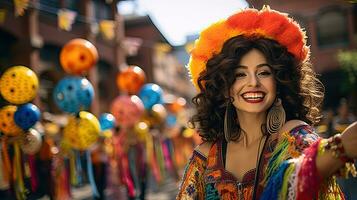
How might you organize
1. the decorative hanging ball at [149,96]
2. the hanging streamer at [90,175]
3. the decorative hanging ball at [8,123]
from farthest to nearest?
the decorative hanging ball at [149,96] → the hanging streamer at [90,175] → the decorative hanging ball at [8,123]

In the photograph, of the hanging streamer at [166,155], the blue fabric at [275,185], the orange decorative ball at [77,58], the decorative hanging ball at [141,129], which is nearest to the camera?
the blue fabric at [275,185]

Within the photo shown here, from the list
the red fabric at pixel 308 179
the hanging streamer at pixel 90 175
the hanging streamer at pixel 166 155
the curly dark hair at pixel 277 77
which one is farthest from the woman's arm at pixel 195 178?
the hanging streamer at pixel 166 155

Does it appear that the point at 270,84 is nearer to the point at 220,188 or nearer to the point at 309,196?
the point at 220,188

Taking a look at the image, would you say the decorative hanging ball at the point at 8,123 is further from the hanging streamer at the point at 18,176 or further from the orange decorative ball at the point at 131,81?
the orange decorative ball at the point at 131,81

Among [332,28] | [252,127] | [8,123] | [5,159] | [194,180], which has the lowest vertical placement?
[194,180]

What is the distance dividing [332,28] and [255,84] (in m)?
21.9

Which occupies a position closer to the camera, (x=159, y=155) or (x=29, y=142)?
(x=29, y=142)

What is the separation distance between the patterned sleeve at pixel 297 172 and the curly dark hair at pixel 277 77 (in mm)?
208

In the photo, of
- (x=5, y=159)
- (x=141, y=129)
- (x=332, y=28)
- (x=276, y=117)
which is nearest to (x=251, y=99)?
(x=276, y=117)

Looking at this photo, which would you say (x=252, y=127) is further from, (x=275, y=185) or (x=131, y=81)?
(x=131, y=81)

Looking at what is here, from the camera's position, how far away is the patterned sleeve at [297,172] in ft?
4.63

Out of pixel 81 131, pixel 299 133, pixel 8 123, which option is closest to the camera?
pixel 299 133

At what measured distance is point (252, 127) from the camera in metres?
2.08

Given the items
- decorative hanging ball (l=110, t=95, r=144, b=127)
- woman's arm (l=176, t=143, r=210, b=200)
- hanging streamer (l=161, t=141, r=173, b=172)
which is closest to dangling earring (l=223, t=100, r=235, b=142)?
woman's arm (l=176, t=143, r=210, b=200)
